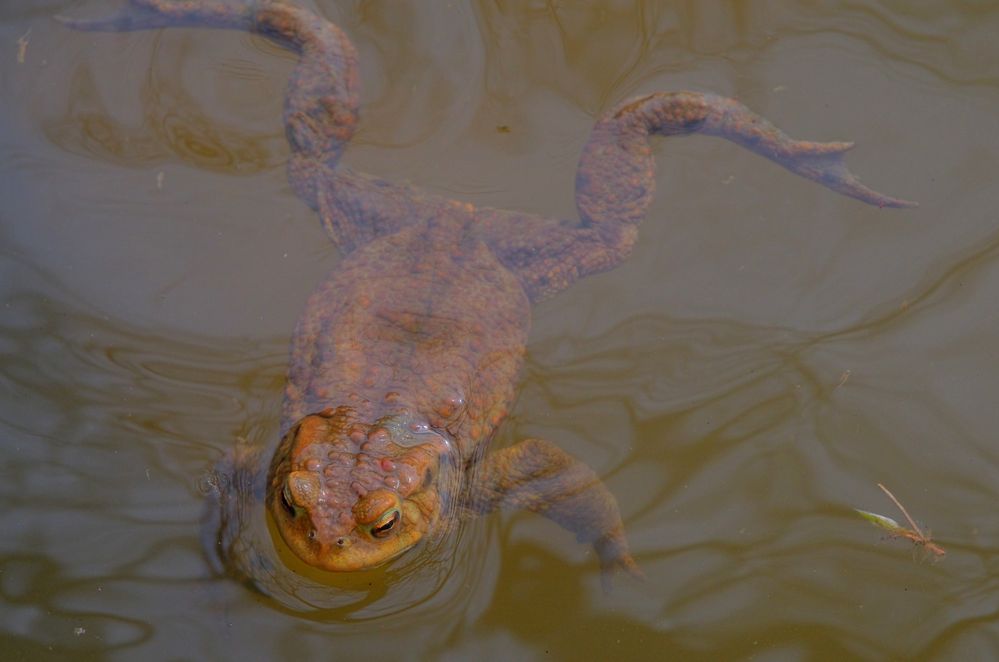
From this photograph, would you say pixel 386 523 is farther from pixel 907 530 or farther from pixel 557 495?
pixel 907 530

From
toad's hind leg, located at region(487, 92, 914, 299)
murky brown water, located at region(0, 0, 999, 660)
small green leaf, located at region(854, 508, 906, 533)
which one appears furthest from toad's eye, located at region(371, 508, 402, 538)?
small green leaf, located at region(854, 508, 906, 533)

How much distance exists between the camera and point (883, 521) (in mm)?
3449

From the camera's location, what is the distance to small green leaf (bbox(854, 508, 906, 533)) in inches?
136

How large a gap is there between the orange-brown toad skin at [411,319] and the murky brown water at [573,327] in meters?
0.16

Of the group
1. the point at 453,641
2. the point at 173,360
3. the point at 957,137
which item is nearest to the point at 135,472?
the point at 173,360

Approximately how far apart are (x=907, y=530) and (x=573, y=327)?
1.79 m

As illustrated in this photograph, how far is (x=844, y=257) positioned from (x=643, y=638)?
2309 mm

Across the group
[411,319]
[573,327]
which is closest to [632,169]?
[573,327]

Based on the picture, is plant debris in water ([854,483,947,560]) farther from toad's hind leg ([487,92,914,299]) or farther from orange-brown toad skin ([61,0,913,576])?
toad's hind leg ([487,92,914,299])

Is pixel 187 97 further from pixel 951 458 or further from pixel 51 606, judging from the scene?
pixel 951 458

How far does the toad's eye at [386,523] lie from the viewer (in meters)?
2.79

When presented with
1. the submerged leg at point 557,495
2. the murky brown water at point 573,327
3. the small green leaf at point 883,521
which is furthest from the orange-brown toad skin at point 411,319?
the small green leaf at point 883,521

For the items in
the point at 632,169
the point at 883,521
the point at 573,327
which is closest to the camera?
the point at 883,521

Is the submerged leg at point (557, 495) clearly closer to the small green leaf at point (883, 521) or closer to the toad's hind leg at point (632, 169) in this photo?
the toad's hind leg at point (632, 169)
